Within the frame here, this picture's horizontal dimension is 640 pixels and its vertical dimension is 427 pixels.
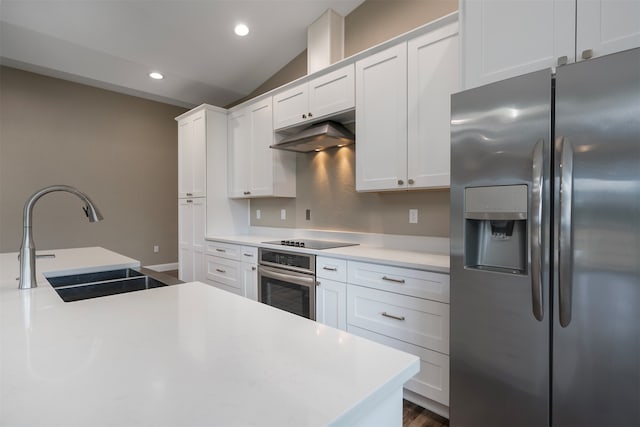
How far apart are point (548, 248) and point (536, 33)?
3.17ft

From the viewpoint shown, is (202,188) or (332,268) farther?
(202,188)

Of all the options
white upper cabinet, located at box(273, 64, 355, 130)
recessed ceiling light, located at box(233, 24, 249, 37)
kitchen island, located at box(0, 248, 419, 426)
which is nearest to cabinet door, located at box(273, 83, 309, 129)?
white upper cabinet, located at box(273, 64, 355, 130)

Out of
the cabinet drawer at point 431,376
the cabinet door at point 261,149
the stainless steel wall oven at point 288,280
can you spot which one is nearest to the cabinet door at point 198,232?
the cabinet door at point 261,149

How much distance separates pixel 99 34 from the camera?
129 inches

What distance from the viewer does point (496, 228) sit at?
1482mm

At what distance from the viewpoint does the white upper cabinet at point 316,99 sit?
2.59 meters

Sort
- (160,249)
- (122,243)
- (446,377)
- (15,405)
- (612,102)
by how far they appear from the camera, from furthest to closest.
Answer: (160,249), (122,243), (446,377), (612,102), (15,405)

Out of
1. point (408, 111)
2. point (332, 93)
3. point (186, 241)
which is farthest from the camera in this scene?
point (186, 241)

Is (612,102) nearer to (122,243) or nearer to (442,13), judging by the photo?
(442,13)

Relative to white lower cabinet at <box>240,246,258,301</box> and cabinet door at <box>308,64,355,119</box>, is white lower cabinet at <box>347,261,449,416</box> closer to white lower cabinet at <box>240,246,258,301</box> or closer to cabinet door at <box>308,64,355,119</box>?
white lower cabinet at <box>240,246,258,301</box>

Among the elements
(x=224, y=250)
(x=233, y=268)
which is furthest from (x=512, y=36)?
(x=224, y=250)

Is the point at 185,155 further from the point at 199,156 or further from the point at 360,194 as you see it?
the point at 360,194

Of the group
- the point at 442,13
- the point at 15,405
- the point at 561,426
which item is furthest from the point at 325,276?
the point at 442,13

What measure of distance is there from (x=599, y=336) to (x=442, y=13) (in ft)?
7.59
